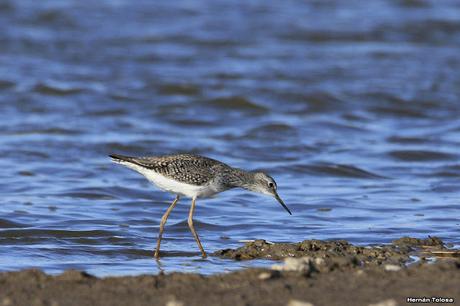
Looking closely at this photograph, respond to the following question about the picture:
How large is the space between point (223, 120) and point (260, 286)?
985 centimetres

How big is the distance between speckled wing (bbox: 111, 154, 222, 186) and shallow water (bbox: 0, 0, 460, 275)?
70 cm

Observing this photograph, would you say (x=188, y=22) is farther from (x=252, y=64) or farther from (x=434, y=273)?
(x=434, y=273)

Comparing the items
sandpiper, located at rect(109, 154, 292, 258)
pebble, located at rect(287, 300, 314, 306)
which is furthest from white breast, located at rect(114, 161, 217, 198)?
pebble, located at rect(287, 300, 314, 306)

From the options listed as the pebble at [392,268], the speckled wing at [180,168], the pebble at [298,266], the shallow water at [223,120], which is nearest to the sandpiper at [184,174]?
the speckled wing at [180,168]

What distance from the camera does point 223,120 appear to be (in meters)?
16.0

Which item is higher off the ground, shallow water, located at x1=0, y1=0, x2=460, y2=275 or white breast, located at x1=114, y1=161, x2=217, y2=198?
white breast, located at x1=114, y1=161, x2=217, y2=198

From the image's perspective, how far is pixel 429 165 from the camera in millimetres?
13180

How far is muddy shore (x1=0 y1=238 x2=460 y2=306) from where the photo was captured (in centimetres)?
597

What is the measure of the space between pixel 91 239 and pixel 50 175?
325 cm

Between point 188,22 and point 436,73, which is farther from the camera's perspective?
point 188,22

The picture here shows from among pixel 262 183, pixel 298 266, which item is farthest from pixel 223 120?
pixel 298 266

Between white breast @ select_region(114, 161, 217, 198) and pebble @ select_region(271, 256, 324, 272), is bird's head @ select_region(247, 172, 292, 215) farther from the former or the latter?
pebble @ select_region(271, 256, 324, 272)

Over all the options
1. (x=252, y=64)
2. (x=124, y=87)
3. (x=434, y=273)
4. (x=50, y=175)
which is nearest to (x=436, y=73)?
(x=252, y=64)

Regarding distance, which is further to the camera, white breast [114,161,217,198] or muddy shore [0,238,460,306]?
white breast [114,161,217,198]
